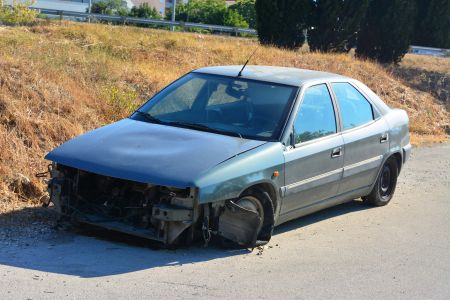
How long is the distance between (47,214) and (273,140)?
229 centimetres

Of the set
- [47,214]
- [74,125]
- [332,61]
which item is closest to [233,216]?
[47,214]

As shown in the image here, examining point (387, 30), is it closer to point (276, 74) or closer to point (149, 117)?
point (276, 74)

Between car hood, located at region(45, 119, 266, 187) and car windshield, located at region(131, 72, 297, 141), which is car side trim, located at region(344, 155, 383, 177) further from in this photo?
car hood, located at region(45, 119, 266, 187)

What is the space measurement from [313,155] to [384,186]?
2.12 metres

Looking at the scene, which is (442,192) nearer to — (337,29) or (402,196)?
(402,196)

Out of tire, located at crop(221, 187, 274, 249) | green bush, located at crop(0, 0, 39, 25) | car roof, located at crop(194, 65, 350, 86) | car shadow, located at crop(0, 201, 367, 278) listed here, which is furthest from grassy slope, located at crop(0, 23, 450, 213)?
tire, located at crop(221, 187, 274, 249)

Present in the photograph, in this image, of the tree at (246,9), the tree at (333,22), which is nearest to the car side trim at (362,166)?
the tree at (333,22)

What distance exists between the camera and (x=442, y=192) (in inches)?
396

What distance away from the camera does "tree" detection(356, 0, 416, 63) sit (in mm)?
24344

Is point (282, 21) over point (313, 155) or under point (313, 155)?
over

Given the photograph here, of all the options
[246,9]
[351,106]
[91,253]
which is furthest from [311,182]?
[246,9]

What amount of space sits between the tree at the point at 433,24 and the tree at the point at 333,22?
18.0 ft

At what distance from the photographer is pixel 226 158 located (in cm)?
629

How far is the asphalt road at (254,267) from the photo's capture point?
18.0ft
